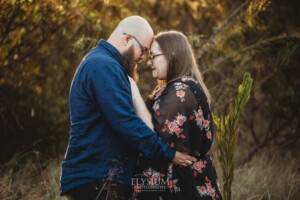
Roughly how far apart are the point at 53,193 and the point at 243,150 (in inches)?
200

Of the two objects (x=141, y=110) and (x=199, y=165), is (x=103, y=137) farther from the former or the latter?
(x=199, y=165)

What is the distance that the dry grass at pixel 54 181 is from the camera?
4500 millimetres

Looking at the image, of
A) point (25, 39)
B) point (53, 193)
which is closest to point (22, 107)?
point (25, 39)

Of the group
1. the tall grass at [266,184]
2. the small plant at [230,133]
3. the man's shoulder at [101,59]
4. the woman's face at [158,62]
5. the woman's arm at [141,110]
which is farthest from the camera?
the tall grass at [266,184]

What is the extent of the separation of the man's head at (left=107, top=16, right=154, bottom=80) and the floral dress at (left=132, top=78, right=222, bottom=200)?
417mm

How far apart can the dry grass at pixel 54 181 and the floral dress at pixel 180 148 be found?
1370 mm

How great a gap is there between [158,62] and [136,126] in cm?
78

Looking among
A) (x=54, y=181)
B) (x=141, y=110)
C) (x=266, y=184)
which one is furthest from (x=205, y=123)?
Result: (x=266, y=184)

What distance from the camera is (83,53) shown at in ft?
21.0

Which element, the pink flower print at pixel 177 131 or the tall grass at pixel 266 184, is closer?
the pink flower print at pixel 177 131

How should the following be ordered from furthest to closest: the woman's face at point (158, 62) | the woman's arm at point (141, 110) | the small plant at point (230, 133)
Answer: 1. the woman's face at point (158, 62)
2. the woman's arm at point (141, 110)
3. the small plant at point (230, 133)

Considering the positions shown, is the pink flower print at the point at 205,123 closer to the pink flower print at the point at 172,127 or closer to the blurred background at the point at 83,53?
the pink flower print at the point at 172,127

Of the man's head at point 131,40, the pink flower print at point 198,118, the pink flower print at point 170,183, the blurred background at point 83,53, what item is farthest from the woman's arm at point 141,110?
the blurred background at point 83,53

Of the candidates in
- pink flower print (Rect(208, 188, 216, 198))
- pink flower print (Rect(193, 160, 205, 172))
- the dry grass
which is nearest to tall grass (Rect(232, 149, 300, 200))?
the dry grass
